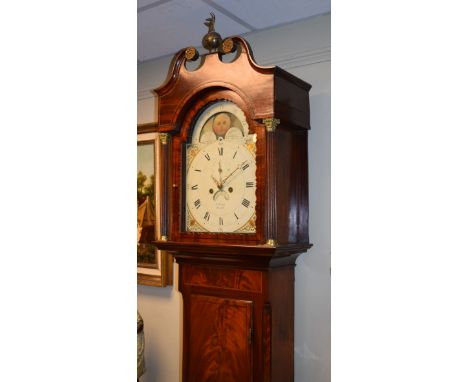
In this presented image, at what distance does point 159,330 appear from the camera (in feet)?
10.5

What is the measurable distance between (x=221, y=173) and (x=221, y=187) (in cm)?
6

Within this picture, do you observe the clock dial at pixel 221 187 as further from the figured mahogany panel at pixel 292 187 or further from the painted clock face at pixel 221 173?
the figured mahogany panel at pixel 292 187

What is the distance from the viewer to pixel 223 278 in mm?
2139

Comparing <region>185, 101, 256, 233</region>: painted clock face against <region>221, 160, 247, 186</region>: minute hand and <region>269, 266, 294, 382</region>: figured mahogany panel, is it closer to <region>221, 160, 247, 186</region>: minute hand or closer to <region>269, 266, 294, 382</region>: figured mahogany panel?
<region>221, 160, 247, 186</region>: minute hand

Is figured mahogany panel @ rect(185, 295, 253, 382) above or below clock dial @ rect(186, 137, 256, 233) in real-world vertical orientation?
below

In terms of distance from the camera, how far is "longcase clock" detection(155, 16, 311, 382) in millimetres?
1981

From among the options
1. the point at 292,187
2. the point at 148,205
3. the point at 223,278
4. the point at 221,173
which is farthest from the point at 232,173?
the point at 148,205

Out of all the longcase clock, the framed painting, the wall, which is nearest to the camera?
the longcase clock

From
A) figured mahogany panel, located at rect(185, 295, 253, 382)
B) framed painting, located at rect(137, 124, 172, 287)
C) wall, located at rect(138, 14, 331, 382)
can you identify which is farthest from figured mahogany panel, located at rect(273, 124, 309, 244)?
framed painting, located at rect(137, 124, 172, 287)

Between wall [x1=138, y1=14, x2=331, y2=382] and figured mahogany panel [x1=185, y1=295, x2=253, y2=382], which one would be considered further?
wall [x1=138, y1=14, x2=331, y2=382]

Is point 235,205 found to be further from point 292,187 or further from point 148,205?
point 148,205
